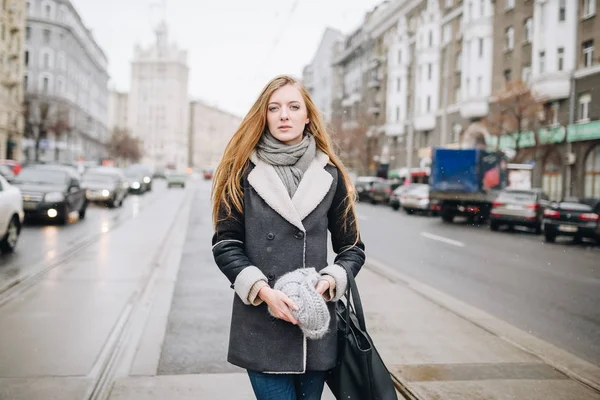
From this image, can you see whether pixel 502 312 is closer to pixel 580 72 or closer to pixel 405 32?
pixel 580 72

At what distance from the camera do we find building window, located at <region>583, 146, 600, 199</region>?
26.4m

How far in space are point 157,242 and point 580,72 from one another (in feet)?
60.4

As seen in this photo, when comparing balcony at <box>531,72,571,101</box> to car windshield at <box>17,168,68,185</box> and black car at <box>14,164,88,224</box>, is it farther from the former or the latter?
car windshield at <box>17,168,68,185</box>

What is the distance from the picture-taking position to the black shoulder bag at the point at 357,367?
2287 millimetres

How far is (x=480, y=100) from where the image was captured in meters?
35.9

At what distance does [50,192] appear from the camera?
1758cm

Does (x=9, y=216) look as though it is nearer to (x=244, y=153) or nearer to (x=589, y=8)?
(x=244, y=153)

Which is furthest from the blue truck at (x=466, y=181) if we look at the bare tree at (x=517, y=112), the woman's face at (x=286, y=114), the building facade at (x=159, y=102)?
the building facade at (x=159, y=102)

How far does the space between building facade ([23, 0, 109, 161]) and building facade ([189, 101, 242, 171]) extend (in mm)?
65467

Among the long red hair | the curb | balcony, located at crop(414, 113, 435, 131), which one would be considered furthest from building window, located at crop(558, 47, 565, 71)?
the long red hair

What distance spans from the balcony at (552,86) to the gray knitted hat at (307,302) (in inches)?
1020

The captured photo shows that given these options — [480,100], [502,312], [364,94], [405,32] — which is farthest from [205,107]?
[502,312]

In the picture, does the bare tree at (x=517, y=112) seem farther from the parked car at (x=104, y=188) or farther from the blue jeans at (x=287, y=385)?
the blue jeans at (x=287, y=385)

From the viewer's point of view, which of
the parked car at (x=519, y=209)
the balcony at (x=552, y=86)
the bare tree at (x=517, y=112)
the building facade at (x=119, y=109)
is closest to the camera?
the parked car at (x=519, y=209)
